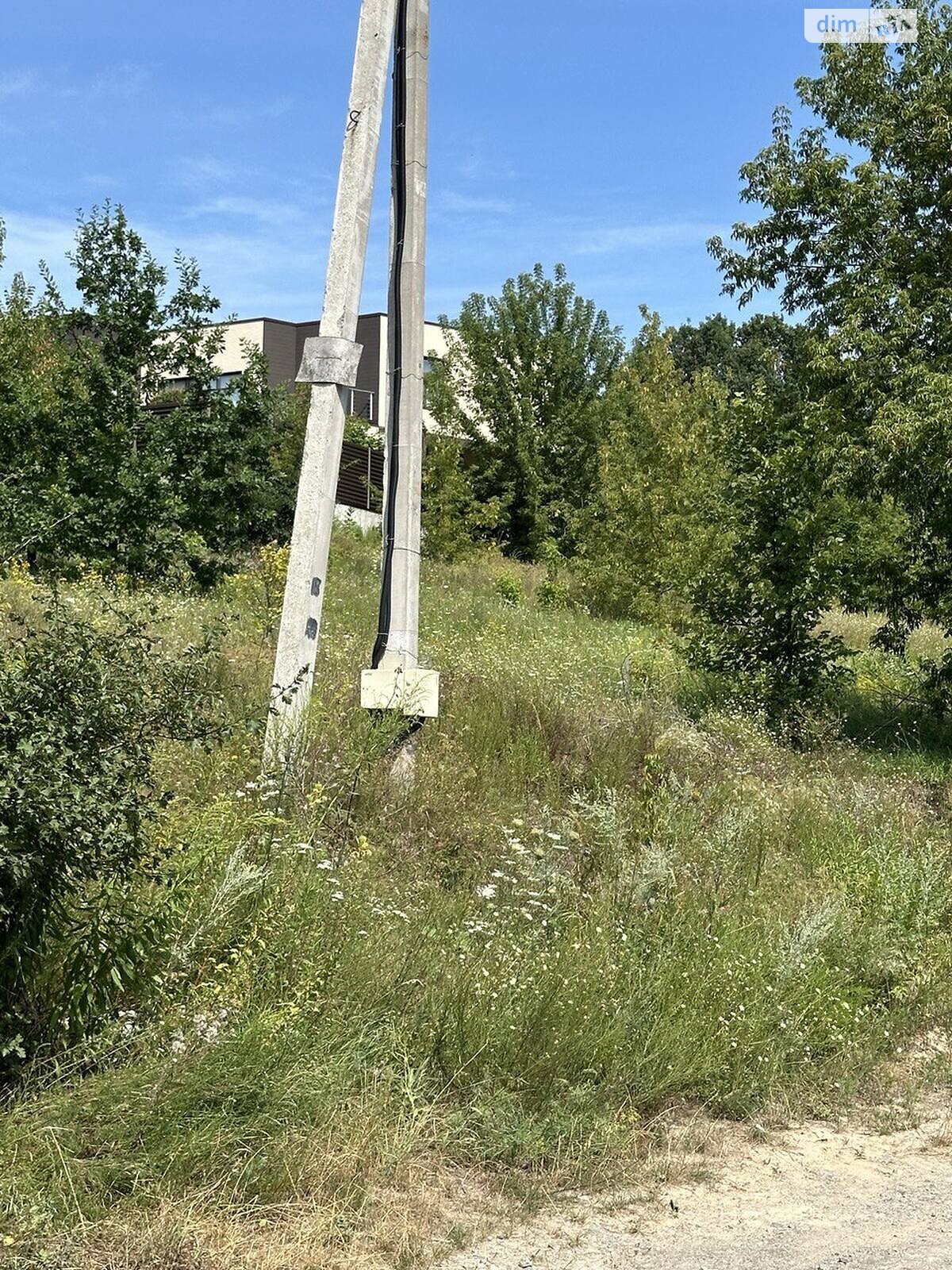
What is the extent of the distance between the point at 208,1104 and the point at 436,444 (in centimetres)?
2820

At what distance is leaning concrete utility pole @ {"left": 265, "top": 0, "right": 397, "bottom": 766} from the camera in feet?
22.1

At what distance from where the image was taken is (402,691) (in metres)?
7.33

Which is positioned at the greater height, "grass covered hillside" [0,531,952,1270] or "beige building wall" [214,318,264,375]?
"beige building wall" [214,318,264,375]

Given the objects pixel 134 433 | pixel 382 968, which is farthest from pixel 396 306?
pixel 134 433

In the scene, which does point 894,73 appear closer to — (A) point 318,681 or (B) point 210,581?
(A) point 318,681

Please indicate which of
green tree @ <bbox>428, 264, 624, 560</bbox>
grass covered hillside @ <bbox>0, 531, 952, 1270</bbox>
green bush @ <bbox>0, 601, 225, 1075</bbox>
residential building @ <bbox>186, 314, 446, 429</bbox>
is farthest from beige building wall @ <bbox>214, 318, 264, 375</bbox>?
green bush @ <bbox>0, 601, 225, 1075</bbox>

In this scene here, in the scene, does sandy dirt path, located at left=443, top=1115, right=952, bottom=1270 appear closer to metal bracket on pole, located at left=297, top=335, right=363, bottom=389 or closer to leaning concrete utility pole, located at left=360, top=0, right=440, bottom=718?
leaning concrete utility pole, located at left=360, top=0, right=440, bottom=718

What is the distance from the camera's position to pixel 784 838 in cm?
770

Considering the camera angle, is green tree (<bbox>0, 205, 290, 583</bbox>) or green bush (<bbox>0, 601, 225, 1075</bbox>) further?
green tree (<bbox>0, 205, 290, 583</bbox>)

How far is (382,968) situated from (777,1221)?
1.66m

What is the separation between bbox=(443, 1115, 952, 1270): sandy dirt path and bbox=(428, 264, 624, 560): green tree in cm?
3246

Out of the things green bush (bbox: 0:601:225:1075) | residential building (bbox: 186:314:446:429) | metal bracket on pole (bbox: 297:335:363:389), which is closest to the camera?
green bush (bbox: 0:601:225:1075)

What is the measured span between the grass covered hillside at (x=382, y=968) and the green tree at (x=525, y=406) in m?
29.3

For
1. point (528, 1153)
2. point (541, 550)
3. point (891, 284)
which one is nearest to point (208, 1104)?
point (528, 1153)
